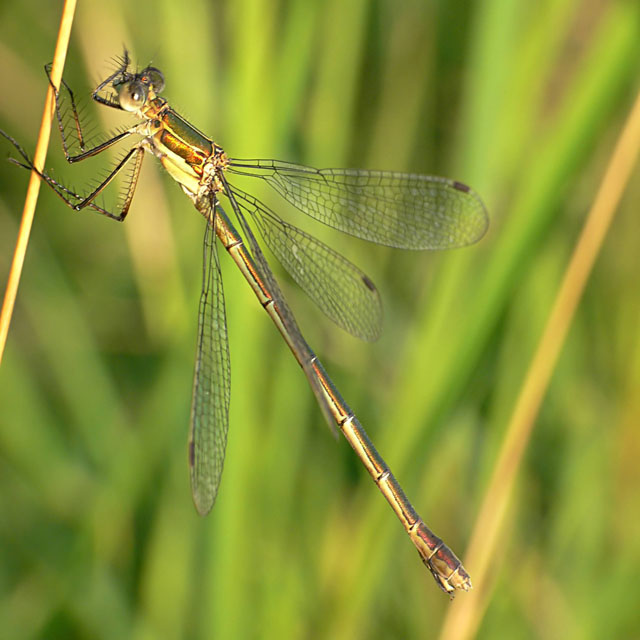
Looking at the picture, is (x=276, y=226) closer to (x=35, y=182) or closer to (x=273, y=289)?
(x=273, y=289)

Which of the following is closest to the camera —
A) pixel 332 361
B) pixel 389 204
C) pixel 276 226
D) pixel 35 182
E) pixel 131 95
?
pixel 35 182

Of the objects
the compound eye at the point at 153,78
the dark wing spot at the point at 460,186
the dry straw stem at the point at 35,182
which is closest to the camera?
the dry straw stem at the point at 35,182

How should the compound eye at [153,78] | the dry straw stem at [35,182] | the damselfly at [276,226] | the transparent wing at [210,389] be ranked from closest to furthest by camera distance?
the dry straw stem at [35,182] → the transparent wing at [210,389] → the damselfly at [276,226] → the compound eye at [153,78]

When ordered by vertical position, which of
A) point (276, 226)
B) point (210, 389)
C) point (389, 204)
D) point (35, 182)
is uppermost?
point (35, 182)

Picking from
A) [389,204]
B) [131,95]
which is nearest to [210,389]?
[131,95]

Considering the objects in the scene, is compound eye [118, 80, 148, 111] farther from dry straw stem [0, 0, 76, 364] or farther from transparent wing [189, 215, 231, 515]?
A: dry straw stem [0, 0, 76, 364]

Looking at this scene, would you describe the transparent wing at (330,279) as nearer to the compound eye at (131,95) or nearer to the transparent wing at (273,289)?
the transparent wing at (273,289)

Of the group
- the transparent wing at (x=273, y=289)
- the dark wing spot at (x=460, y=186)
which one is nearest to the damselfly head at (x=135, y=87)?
the transparent wing at (x=273, y=289)
